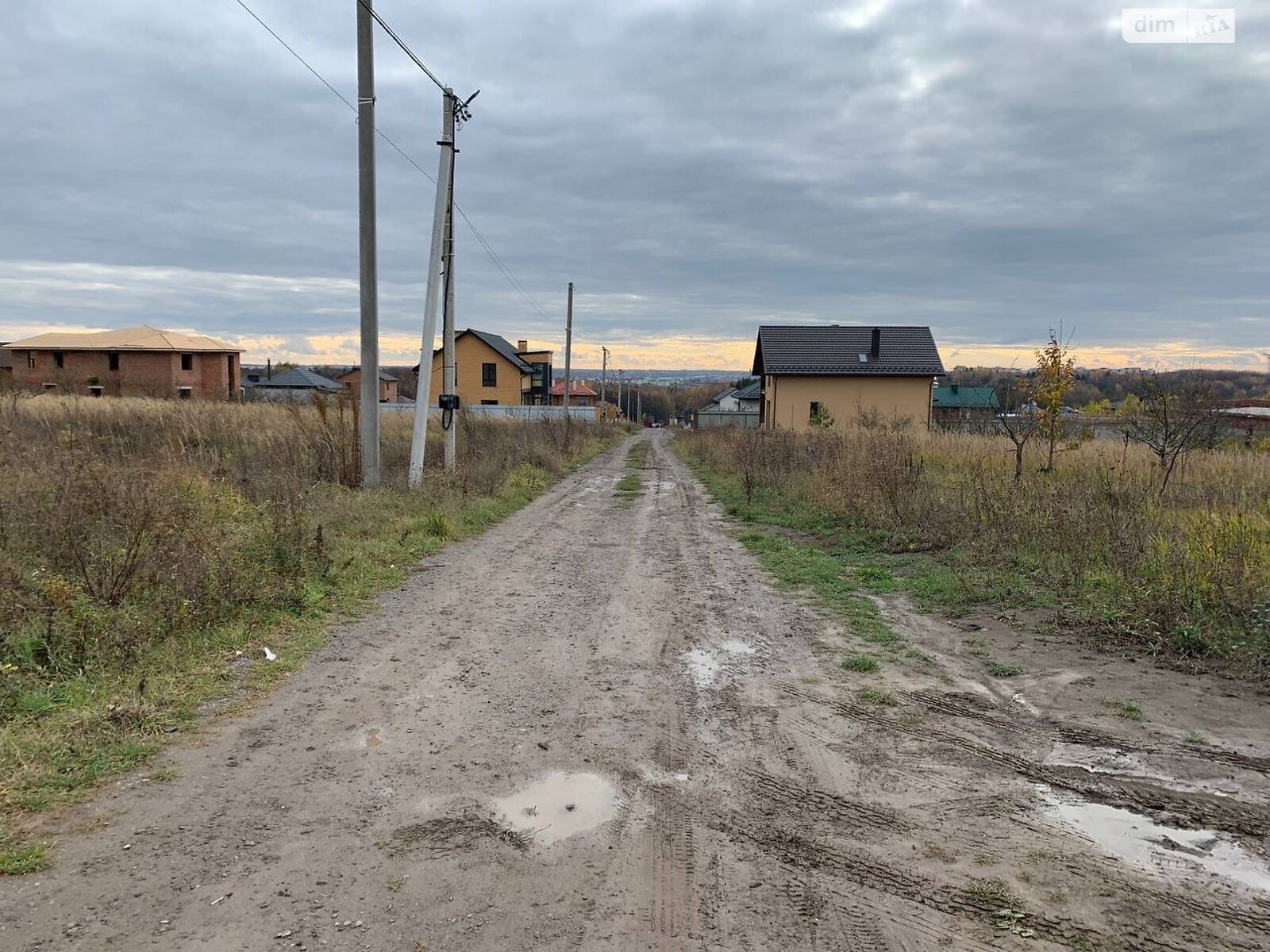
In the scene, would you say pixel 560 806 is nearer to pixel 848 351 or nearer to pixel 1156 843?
pixel 1156 843

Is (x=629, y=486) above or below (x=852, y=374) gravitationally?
below

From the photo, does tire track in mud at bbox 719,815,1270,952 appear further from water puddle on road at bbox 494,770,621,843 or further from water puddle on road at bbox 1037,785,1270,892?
water puddle on road at bbox 494,770,621,843

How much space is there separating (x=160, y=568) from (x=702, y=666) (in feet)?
14.0

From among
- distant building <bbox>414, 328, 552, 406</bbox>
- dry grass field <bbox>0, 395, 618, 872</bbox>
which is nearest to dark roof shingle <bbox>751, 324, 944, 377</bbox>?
dry grass field <bbox>0, 395, 618, 872</bbox>

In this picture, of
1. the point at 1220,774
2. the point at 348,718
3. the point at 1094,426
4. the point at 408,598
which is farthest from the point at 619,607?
the point at 1094,426

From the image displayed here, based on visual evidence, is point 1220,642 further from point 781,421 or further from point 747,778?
point 781,421

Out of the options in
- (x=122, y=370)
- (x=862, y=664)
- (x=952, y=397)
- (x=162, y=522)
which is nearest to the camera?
(x=862, y=664)

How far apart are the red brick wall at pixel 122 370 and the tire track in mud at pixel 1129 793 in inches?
2007

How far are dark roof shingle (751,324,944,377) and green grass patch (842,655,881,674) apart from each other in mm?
32117

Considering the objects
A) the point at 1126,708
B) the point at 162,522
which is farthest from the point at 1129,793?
the point at 162,522

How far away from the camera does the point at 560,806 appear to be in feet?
11.7

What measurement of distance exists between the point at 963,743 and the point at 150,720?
435 cm

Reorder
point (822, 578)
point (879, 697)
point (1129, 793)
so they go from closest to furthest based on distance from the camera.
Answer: point (1129, 793)
point (879, 697)
point (822, 578)

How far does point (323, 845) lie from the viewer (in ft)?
10.5
